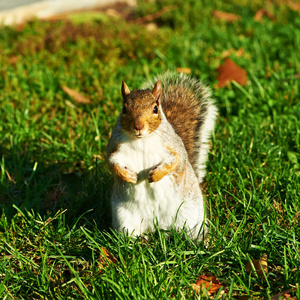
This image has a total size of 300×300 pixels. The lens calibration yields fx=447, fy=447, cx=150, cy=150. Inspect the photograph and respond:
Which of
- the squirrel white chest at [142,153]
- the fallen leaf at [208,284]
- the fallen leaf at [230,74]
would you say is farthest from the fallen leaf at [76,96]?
the fallen leaf at [208,284]

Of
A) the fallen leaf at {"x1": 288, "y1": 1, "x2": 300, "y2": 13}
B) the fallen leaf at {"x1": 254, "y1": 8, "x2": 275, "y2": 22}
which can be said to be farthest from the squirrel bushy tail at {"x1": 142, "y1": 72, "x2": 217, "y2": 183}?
the fallen leaf at {"x1": 288, "y1": 1, "x2": 300, "y2": 13}

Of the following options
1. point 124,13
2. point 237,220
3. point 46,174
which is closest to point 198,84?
point 237,220

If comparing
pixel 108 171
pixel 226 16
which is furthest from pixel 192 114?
pixel 226 16

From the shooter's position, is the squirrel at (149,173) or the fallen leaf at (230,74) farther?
the fallen leaf at (230,74)

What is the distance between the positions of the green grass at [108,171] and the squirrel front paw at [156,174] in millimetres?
279

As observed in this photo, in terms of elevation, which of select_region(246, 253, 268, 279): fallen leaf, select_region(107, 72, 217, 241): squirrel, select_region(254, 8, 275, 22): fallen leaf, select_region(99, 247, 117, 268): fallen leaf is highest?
select_region(254, 8, 275, 22): fallen leaf

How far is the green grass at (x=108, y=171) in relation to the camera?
1754mm

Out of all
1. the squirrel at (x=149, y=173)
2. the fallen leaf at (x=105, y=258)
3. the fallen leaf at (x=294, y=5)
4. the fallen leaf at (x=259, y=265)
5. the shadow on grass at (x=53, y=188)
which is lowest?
the fallen leaf at (x=259, y=265)

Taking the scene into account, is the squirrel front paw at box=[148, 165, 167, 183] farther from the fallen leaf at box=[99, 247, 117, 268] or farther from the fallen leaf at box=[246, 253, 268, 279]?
the fallen leaf at box=[246, 253, 268, 279]

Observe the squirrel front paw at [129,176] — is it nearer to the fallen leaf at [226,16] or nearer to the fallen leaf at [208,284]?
the fallen leaf at [208,284]

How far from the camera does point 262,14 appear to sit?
4637 mm

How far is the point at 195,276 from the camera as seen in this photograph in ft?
5.70

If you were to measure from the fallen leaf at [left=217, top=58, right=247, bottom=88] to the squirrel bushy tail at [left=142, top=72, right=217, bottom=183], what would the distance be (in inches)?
38.3

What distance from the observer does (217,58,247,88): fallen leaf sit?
10.9ft
